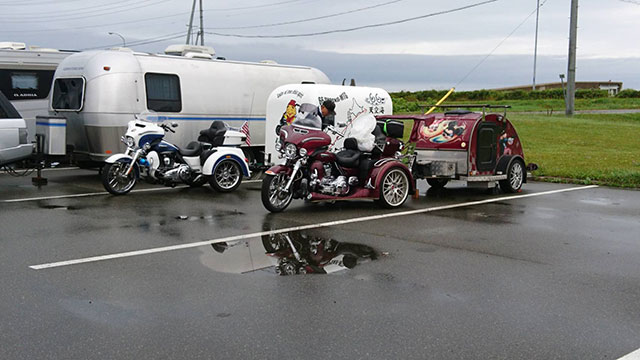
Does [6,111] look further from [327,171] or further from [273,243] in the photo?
[273,243]

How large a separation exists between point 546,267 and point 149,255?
13.8 ft

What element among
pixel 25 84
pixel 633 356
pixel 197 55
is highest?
pixel 197 55

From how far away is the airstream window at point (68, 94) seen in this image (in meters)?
14.7

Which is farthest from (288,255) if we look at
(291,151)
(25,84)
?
(25,84)

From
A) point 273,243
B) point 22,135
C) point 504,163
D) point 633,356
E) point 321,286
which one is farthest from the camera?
point 504,163

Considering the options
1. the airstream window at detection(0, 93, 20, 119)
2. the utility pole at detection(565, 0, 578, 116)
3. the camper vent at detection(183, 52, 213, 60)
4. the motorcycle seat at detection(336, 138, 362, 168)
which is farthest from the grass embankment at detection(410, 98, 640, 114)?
the airstream window at detection(0, 93, 20, 119)

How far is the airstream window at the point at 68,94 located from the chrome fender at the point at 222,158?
3.43m

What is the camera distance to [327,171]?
10766 millimetres

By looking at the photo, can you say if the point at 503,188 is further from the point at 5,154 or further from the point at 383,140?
the point at 5,154

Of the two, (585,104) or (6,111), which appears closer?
(6,111)

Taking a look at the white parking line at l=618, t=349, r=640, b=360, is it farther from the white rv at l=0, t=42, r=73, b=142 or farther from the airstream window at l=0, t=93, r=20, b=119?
the white rv at l=0, t=42, r=73, b=142

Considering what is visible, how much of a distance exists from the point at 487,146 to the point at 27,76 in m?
12.4

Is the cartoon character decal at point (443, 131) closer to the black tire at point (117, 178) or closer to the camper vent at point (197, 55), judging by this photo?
the black tire at point (117, 178)

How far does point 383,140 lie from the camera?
11.3m
